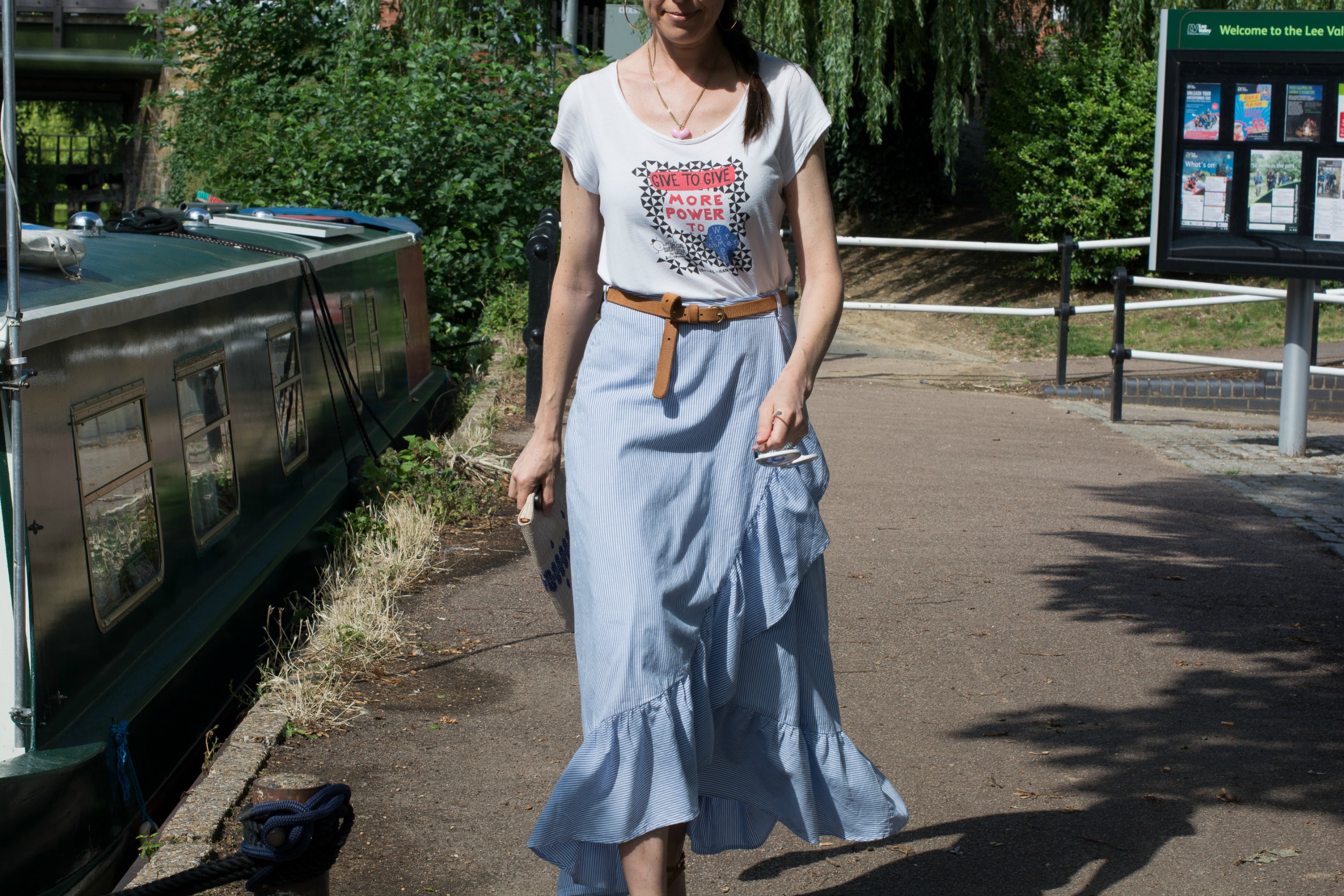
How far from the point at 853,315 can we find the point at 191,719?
15.4 meters

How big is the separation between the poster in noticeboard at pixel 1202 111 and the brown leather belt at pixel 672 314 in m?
7.23

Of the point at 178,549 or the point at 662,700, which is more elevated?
the point at 662,700

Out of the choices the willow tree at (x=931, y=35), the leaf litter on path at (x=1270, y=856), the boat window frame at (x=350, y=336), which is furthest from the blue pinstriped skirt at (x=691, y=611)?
the willow tree at (x=931, y=35)

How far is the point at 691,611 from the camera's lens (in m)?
2.53

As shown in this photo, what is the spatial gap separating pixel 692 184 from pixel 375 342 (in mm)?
7463

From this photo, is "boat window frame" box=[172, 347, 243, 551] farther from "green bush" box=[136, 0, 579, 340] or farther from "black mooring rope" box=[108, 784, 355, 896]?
"green bush" box=[136, 0, 579, 340]

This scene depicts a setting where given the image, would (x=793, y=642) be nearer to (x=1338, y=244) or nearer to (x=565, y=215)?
(x=565, y=215)

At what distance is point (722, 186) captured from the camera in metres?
2.49

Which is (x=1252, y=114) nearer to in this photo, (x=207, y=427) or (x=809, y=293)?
(x=207, y=427)

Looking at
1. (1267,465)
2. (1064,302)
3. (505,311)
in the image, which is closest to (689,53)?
(1267,465)

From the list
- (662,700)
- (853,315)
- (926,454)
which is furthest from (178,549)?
(853,315)

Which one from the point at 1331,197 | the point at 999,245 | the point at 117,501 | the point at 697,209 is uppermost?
the point at 1331,197

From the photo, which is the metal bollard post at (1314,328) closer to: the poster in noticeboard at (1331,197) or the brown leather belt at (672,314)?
the poster in noticeboard at (1331,197)

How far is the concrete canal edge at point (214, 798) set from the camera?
10.6ft
